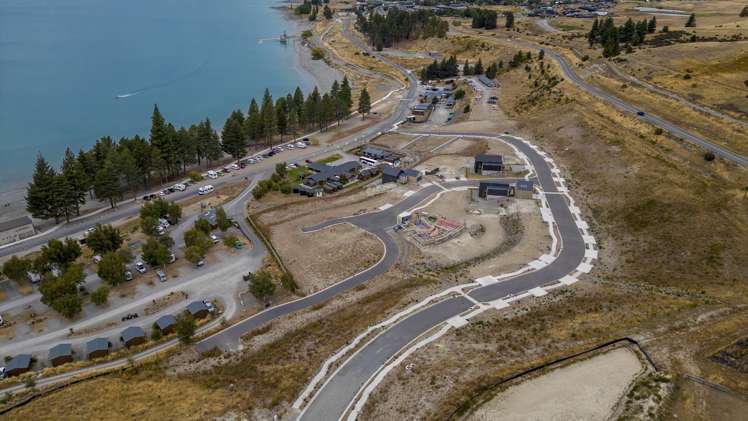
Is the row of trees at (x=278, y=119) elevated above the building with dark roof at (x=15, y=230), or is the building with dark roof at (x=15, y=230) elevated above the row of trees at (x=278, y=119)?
the row of trees at (x=278, y=119)

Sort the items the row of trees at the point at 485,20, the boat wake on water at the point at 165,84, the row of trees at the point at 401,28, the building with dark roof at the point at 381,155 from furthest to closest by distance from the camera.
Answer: the row of trees at the point at 401,28 < the row of trees at the point at 485,20 < the boat wake on water at the point at 165,84 < the building with dark roof at the point at 381,155

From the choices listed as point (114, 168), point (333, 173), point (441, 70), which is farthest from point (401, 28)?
point (114, 168)

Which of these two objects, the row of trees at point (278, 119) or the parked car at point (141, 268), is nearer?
the parked car at point (141, 268)

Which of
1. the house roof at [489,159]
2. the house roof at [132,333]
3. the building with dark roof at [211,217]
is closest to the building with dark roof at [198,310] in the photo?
the house roof at [132,333]

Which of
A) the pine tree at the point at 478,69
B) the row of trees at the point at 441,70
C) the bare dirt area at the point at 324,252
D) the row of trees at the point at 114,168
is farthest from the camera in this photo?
the row of trees at the point at 441,70

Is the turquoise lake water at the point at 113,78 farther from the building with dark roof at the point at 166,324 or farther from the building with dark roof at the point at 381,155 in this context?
the building with dark roof at the point at 166,324

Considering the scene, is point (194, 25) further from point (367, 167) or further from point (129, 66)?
point (367, 167)

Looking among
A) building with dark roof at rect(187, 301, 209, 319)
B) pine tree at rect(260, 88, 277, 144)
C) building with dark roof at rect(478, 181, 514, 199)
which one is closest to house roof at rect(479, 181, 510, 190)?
building with dark roof at rect(478, 181, 514, 199)

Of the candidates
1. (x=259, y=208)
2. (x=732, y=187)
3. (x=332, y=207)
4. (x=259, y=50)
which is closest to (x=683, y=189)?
(x=732, y=187)
